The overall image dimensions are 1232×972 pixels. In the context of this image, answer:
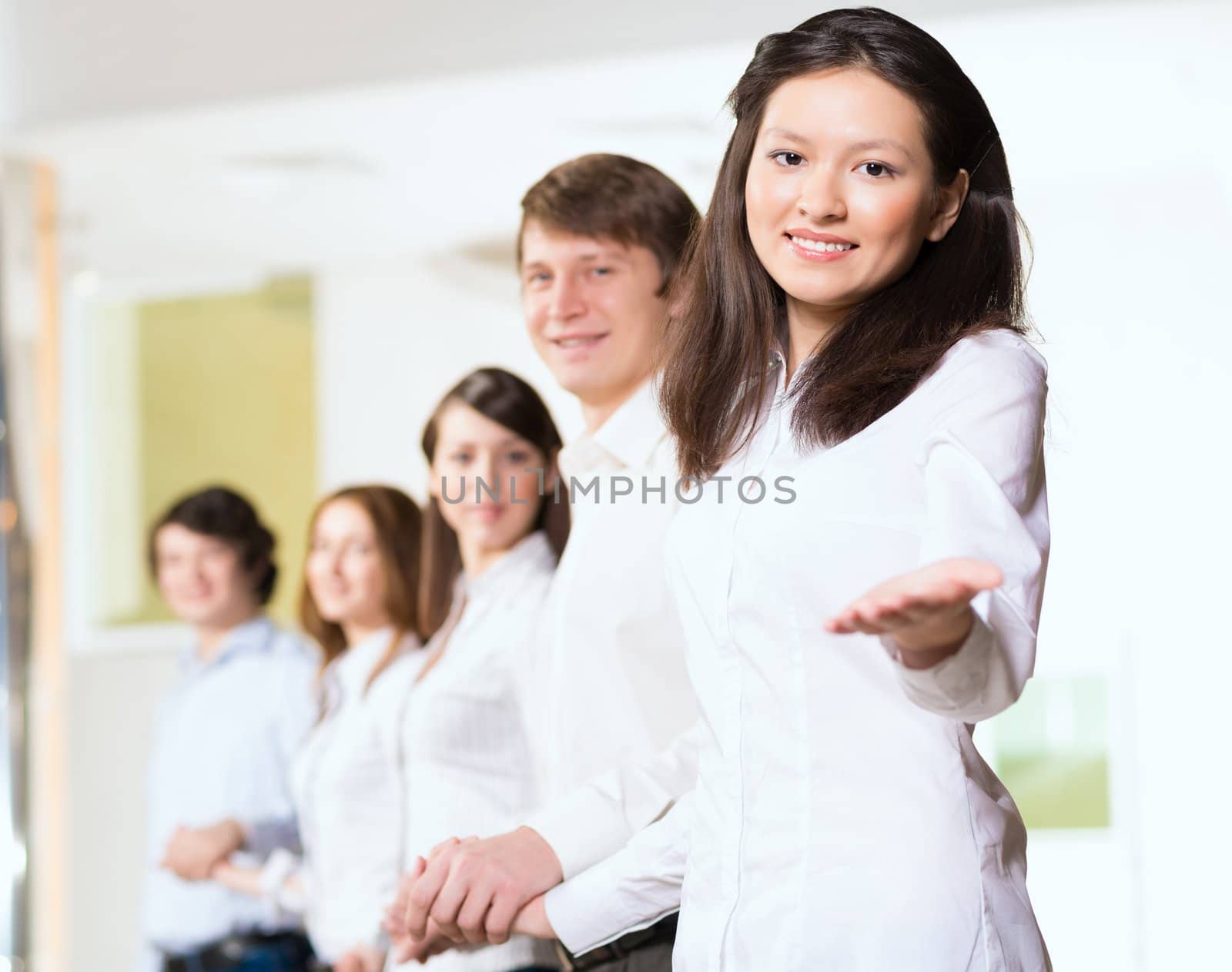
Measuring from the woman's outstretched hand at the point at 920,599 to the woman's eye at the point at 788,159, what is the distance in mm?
417

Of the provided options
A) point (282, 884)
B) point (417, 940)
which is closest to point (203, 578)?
point (282, 884)

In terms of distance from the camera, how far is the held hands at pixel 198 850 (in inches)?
109

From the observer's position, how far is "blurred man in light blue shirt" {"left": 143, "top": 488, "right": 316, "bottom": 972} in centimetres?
286

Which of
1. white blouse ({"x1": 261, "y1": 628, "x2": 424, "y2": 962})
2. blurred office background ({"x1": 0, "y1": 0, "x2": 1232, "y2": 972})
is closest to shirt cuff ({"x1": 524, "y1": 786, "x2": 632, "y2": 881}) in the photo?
white blouse ({"x1": 261, "y1": 628, "x2": 424, "y2": 962})

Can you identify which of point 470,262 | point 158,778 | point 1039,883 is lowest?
point 1039,883

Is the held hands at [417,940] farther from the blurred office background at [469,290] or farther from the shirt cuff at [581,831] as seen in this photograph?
the blurred office background at [469,290]

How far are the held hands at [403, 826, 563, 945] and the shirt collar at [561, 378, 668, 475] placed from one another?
1.41 feet

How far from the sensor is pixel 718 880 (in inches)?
44.5

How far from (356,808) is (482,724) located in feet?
1.11

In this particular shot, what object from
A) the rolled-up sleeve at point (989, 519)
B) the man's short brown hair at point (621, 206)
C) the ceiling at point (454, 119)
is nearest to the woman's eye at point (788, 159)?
the rolled-up sleeve at point (989, 519)

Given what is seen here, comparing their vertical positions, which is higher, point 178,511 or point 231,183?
point 231,183

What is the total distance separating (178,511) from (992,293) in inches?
96.5

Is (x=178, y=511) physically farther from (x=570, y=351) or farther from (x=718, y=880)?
(x=718, y=880)

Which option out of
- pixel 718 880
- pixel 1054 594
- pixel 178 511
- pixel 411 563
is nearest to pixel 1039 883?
pixel 1054 594
